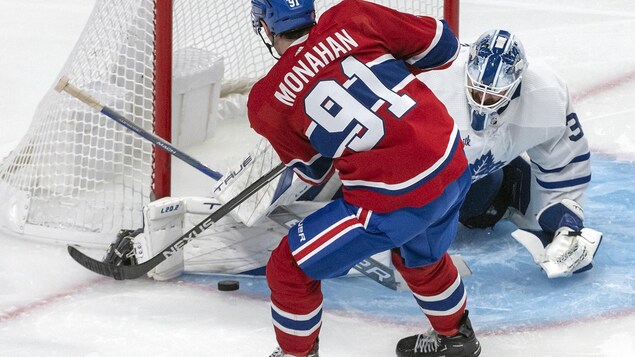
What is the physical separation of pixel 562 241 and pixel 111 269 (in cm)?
122

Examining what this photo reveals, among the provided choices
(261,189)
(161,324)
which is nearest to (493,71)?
(261,189)

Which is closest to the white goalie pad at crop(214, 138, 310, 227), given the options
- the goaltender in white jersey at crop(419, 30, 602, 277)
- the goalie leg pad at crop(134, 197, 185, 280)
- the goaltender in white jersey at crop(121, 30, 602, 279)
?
the goaltender in white jersey at crop(121, 30, 602, 279)

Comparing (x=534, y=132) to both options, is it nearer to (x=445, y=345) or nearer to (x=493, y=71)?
(x=493, y=71)

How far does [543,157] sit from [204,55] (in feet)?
4.02

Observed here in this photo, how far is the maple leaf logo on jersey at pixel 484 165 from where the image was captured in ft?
10.4

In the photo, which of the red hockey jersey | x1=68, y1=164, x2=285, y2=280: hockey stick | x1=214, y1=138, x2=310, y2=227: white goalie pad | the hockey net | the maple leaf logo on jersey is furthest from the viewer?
the hockey net

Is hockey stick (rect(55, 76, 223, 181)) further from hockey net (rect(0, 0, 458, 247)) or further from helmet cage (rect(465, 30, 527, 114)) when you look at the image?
helmet cage (rect(465, 30, 527, 114))

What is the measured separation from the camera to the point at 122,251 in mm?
3195

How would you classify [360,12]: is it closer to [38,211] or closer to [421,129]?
[421,129]

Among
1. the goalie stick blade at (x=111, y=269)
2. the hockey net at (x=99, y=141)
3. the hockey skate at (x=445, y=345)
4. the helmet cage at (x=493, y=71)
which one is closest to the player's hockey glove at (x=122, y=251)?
the goalie stick blade at (x=111, y=269)

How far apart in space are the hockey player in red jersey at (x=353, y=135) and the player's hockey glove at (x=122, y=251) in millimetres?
791

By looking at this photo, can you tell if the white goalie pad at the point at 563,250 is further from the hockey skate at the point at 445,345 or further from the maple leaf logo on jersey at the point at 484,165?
the hockey skate at the point at 445,345

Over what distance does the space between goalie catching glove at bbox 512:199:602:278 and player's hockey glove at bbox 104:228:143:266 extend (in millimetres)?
1042

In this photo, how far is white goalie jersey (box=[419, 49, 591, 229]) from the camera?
313 centimetres
